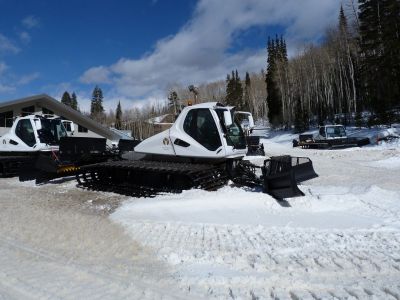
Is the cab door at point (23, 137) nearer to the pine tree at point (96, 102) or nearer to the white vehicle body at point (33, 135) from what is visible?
the white vehicle body at point (33, 135)

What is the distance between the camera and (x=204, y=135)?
990 centimetres

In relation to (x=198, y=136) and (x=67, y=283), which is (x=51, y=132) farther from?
(x=67, y=283)

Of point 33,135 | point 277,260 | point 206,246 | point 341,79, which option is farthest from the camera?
point 341,79

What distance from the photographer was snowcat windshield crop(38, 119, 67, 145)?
1573 centimetres

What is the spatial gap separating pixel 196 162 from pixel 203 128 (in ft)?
3.07

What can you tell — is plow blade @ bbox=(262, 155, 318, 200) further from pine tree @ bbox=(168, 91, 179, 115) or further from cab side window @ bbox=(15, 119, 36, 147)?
cab side window @ bbox=(15, 119, 36, 147)

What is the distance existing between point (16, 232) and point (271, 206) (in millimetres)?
4644

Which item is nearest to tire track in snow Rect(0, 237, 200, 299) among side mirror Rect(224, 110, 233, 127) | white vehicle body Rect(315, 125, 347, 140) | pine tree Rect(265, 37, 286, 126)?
side mirror Rect(224, 110, 233, 127)

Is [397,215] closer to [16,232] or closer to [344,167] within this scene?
[16,232]

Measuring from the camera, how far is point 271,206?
7617 millimetres

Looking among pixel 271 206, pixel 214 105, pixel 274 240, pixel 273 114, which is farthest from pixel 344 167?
pixel 273 114

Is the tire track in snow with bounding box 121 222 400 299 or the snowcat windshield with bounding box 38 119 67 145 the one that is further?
the snowcat windshield with bounding box 38 119 67 145

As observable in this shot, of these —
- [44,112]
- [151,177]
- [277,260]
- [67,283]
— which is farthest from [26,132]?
[44,112]

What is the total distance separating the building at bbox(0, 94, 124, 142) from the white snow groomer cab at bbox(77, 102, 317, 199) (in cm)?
1748
